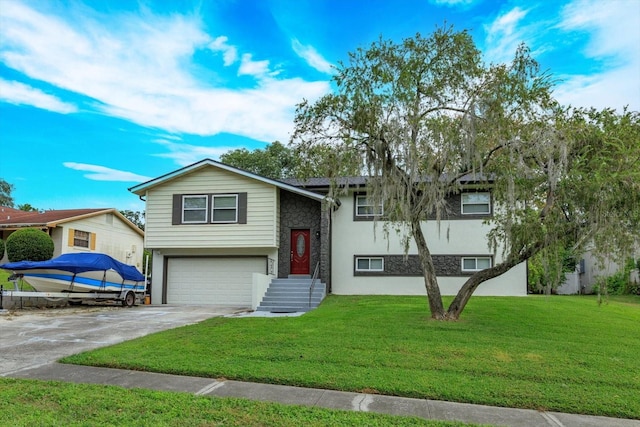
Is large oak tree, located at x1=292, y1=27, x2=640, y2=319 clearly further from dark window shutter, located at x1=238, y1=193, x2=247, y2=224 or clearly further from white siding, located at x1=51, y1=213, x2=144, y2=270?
white siding, located at x1=51, y1=213, x2=144, y2=270

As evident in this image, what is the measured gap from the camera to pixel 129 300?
1570cm

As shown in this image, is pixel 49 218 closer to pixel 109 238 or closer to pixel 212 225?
pixel 109 238

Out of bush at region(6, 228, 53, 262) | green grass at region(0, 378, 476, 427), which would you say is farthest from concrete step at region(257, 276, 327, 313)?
bush at region(6, 228, 53, 262)

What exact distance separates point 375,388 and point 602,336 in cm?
557

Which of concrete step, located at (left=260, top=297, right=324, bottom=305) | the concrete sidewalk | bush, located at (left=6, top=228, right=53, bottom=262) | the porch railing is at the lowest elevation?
concrete step, located at (left=260, top=297, right=324, bottom=305)

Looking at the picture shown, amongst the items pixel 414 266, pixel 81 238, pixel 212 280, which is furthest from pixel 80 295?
pixel 414 266

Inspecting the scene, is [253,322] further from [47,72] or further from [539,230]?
[47,72]

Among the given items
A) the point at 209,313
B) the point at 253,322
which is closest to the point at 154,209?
the point at 209,313

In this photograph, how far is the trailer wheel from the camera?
1551cm

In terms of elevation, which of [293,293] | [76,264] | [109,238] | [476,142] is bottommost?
[293,293]

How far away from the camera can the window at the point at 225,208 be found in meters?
16.3

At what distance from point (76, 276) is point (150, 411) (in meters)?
11.5

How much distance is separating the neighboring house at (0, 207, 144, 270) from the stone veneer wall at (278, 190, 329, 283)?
1219 centimetres

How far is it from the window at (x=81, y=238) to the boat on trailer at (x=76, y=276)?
904cm
